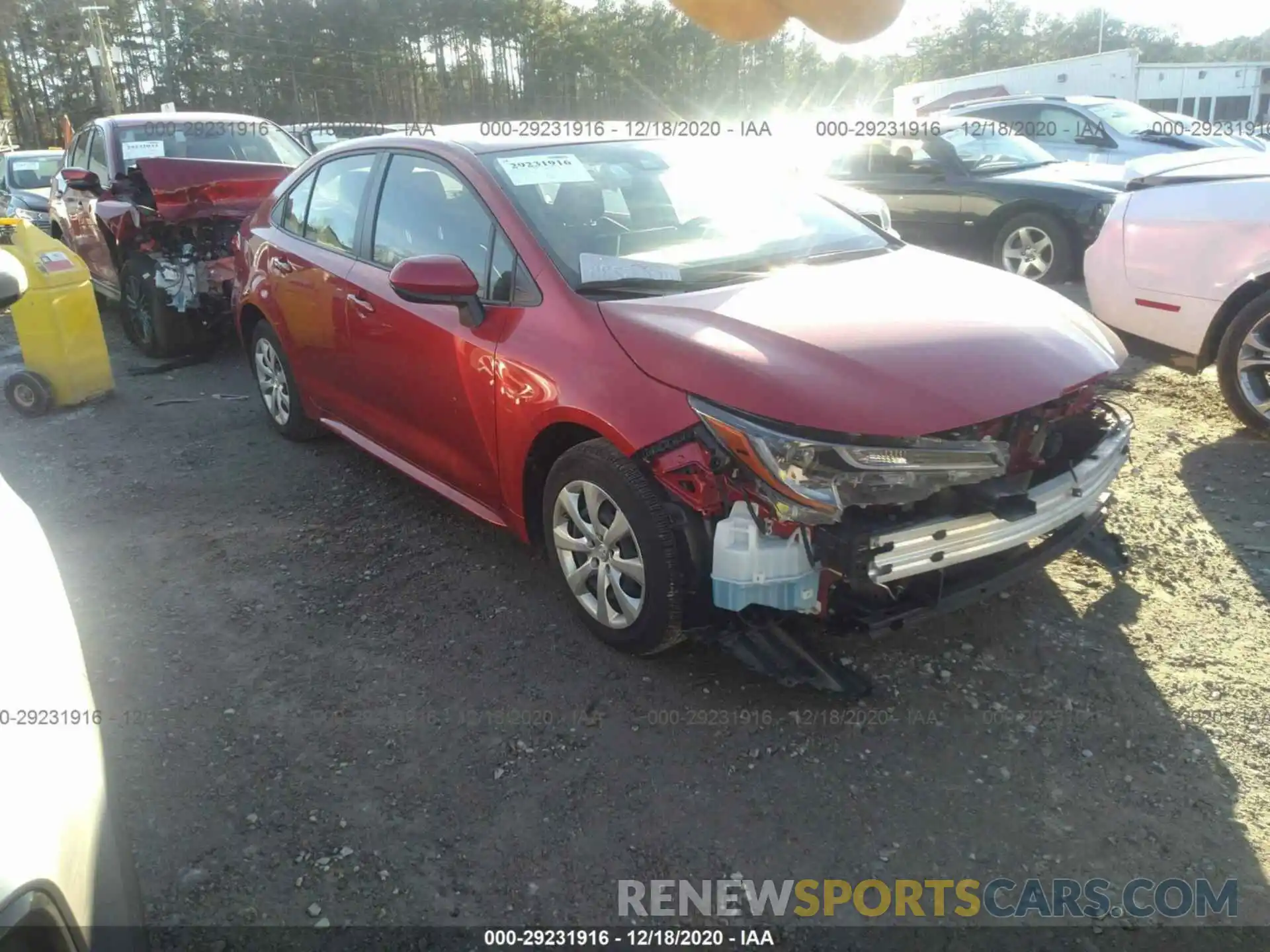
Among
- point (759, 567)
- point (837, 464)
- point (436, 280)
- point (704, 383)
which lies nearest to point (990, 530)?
point (837, 464)

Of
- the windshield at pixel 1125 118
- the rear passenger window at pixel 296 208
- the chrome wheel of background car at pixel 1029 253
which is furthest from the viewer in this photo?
the windshield at pixel 1125 118

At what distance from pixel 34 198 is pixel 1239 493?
14.1 meters

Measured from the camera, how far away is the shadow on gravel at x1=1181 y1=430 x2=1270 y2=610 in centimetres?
379

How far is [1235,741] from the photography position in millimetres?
2807

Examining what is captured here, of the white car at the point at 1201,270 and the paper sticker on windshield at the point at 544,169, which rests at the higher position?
the paper sticker on windshield at the point at 544,169

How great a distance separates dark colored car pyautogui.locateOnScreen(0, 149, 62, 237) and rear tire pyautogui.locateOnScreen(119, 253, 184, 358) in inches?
255

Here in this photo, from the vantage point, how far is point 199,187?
692 centimetres

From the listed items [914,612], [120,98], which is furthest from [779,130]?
[120,98]

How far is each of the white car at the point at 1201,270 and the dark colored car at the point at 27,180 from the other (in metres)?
12.7

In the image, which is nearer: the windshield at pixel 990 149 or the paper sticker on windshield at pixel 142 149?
the paper sticker on windshield at pixel 142 149

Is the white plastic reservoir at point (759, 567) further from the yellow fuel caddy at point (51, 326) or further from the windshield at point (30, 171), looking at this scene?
the windshield at point (30, 171)

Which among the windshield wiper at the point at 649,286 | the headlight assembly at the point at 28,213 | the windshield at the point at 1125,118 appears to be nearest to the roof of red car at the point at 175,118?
the headlight assembly at the point at 28,213

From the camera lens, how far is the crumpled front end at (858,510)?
8.69 ft

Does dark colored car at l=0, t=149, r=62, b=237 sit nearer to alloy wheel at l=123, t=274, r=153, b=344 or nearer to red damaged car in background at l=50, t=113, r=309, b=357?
red damaged car in background at l=50, t=113, r=309, b=357
